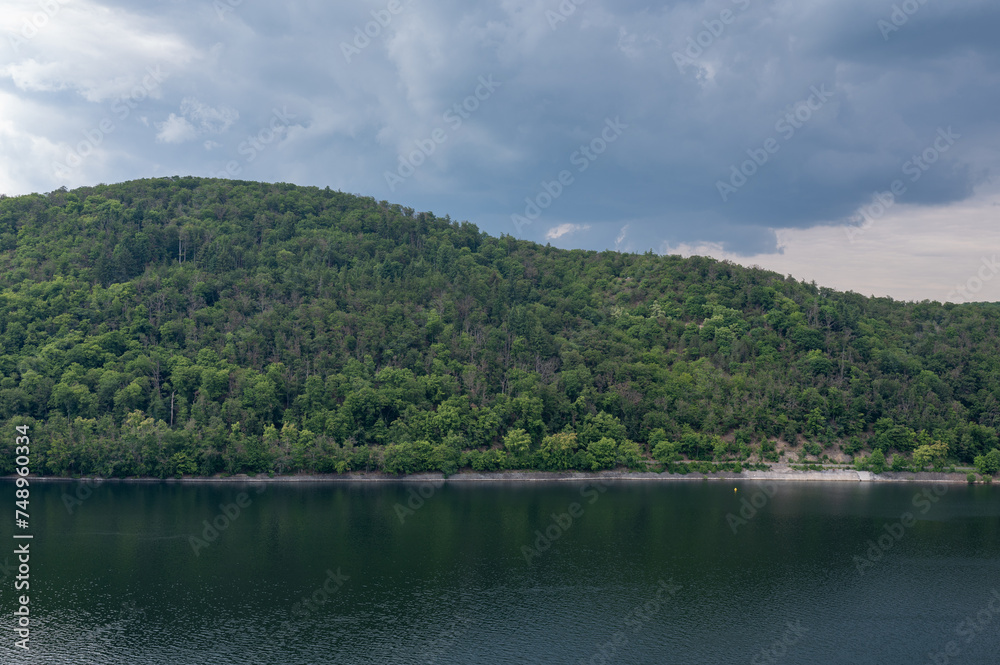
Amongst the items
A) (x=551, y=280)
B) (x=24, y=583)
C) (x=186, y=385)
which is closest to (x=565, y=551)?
(x=24, y=583)

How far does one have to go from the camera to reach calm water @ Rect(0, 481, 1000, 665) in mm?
37625

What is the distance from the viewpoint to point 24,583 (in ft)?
146

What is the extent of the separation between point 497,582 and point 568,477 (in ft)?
126

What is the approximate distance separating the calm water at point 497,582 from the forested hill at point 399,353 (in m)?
13.4

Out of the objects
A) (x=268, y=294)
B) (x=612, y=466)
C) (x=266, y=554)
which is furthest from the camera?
(x=268, y=294)

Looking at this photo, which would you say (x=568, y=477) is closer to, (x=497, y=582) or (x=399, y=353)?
(x=399, y=353)

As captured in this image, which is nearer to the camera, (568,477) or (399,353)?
(568,477)

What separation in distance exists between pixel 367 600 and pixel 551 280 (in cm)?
9349

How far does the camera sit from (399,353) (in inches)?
3861

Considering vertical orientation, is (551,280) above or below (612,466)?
above

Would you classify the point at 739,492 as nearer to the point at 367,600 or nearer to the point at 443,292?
the point at 367,600

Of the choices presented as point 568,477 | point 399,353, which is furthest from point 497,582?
point 399,353

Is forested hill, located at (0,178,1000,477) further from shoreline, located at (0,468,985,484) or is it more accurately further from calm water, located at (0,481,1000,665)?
calm water, located at (0,481,1000,665)

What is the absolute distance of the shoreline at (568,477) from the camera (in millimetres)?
78312
